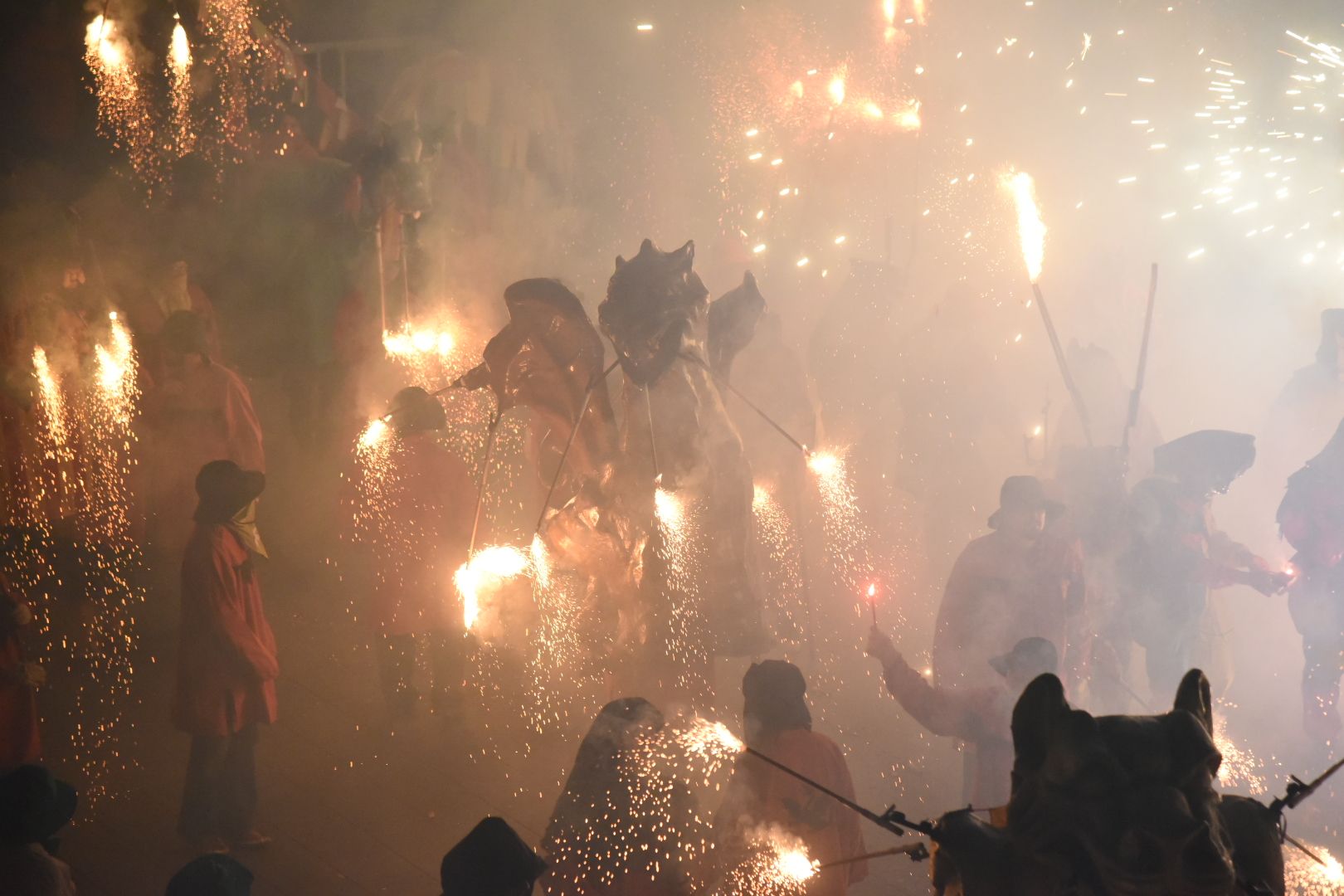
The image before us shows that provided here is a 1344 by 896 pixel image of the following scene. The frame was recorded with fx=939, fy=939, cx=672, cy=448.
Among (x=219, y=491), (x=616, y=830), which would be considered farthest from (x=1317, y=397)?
(x=219, y=491)

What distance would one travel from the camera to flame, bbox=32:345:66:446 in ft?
20.2

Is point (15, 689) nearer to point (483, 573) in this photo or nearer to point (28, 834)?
point (28, 834)

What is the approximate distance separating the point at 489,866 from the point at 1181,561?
603cm

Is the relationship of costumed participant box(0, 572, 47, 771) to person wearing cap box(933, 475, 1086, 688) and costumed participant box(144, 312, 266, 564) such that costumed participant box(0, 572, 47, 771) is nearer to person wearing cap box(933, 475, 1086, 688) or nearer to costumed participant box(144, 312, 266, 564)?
costumed participant box(144, 312, 266, 564)

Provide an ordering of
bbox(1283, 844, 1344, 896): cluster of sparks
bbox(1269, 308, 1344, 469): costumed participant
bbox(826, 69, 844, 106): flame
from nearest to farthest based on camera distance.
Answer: bbox(1283, 844, 1344, 896): cluster of sparks < bbox(1269, 308, 1344, 469): costumed participant < bbox(826, 69, 844, 106): flame

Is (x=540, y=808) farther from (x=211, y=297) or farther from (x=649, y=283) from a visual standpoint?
(x=211, y=297)

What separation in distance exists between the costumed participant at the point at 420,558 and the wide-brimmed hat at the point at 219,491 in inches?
50.8

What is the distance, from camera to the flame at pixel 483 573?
227 inches

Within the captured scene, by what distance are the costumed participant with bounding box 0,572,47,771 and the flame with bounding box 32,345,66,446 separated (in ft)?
8.33

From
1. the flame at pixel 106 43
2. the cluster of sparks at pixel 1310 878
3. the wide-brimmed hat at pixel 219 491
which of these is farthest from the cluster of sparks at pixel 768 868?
the flame at pixel 106 43

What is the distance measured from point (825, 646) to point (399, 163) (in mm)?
5275

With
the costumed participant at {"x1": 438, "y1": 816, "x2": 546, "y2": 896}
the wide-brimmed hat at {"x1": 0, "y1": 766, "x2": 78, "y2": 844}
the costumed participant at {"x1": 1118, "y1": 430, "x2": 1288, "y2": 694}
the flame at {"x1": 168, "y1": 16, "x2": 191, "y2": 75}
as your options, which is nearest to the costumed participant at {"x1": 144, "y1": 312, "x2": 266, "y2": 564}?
the flame at {"x1": 168, "y1": 16, "x2": 191, "y2": 75}

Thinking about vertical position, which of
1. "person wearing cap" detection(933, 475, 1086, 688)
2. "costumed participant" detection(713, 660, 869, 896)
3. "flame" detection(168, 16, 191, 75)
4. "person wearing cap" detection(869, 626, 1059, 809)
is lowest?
"person wearing cap" detection(933, 475, 1086, 688)

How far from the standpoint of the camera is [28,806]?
2.81 metres
